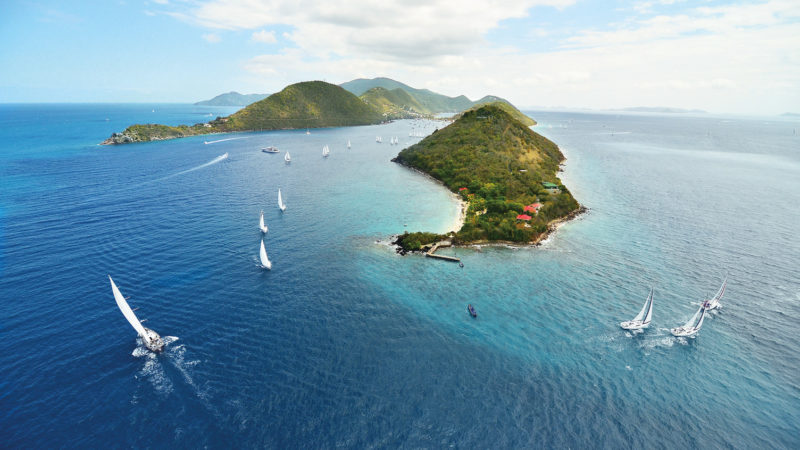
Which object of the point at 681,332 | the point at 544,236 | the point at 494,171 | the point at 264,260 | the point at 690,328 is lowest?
the point at 681,332

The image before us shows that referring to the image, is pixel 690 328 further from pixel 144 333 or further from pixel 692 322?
pixel 144 333

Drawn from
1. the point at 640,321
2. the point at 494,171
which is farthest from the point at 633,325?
the point at 494,171

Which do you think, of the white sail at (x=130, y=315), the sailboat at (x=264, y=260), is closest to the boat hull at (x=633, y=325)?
the sailboat at (x=264, y=260)

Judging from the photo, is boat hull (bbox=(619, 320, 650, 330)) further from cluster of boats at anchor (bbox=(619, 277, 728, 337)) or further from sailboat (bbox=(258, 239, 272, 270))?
sailboat (bbox=(258, 239, 272, 270))

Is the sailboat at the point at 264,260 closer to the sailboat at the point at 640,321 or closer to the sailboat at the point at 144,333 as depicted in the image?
the sailboat at the point at 144,333

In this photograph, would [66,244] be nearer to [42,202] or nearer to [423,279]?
[42,202]

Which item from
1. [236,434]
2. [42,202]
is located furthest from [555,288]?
[42,202]
